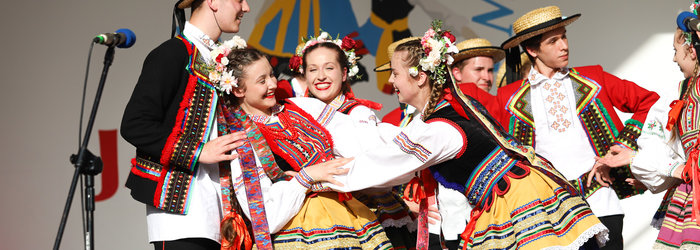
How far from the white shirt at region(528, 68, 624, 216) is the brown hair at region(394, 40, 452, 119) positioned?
0.95 metres

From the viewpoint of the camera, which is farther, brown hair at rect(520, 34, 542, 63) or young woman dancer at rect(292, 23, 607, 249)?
brown hair at rect(520, 34, 542, 63)

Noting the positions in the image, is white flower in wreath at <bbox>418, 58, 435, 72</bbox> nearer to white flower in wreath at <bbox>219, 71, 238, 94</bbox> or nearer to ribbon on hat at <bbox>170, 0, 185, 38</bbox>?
white flower in wreath at <bbox>219, 71, 238, 94</bbox>

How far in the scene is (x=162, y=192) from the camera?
2.77 metres

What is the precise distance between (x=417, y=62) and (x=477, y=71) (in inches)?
80.3

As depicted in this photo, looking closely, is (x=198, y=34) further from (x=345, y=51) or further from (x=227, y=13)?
(x=345, y=51)

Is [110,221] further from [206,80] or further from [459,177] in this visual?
[459,177]

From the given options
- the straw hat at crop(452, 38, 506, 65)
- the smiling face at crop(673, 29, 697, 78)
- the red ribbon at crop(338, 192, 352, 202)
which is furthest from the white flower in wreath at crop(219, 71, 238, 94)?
the straw hat at crop(452, 38, 506, 65)

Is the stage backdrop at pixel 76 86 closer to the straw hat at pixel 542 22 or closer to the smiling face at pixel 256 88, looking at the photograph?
the straw hat at pixel 542 22

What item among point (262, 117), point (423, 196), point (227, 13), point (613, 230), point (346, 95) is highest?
point (227, 13)

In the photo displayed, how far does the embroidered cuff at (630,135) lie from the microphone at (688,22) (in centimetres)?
57

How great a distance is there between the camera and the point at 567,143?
384 cm

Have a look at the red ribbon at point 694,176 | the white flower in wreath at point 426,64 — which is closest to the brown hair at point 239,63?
the white flower in wreath at point 426,64

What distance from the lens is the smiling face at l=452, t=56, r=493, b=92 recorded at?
512 cm

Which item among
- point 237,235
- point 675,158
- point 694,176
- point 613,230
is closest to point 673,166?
point 675,158
